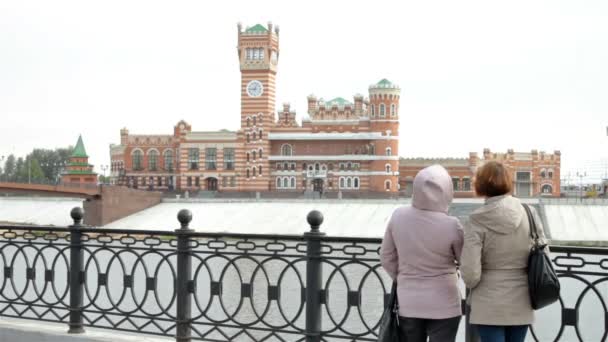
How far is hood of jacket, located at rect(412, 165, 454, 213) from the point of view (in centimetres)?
338

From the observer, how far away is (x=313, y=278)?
4.64 meters

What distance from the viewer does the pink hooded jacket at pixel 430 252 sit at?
11.0ft

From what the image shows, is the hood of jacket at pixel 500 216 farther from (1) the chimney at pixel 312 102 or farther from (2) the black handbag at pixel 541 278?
(1) the chimney at pixel 312 102

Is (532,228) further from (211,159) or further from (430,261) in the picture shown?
(211,159)

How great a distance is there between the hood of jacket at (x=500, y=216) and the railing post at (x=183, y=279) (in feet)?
7.88

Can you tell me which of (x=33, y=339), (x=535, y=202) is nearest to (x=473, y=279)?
(x=33, y=339)

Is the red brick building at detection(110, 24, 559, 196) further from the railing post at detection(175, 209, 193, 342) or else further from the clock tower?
the railing post at detection(175, 209, 193, 342)

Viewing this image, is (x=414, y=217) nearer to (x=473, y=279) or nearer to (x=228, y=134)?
(x=473, y=279)

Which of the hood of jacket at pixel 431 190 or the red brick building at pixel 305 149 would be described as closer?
the hood of jacket at pixel 431 190

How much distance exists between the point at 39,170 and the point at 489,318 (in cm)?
8449

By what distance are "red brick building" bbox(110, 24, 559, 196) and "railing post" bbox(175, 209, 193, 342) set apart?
51.7m

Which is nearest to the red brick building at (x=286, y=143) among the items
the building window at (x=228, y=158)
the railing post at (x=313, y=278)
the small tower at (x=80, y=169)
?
the building window at (x=228, y=158)

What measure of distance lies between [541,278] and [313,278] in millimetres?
1807

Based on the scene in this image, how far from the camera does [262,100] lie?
58.4 metres
